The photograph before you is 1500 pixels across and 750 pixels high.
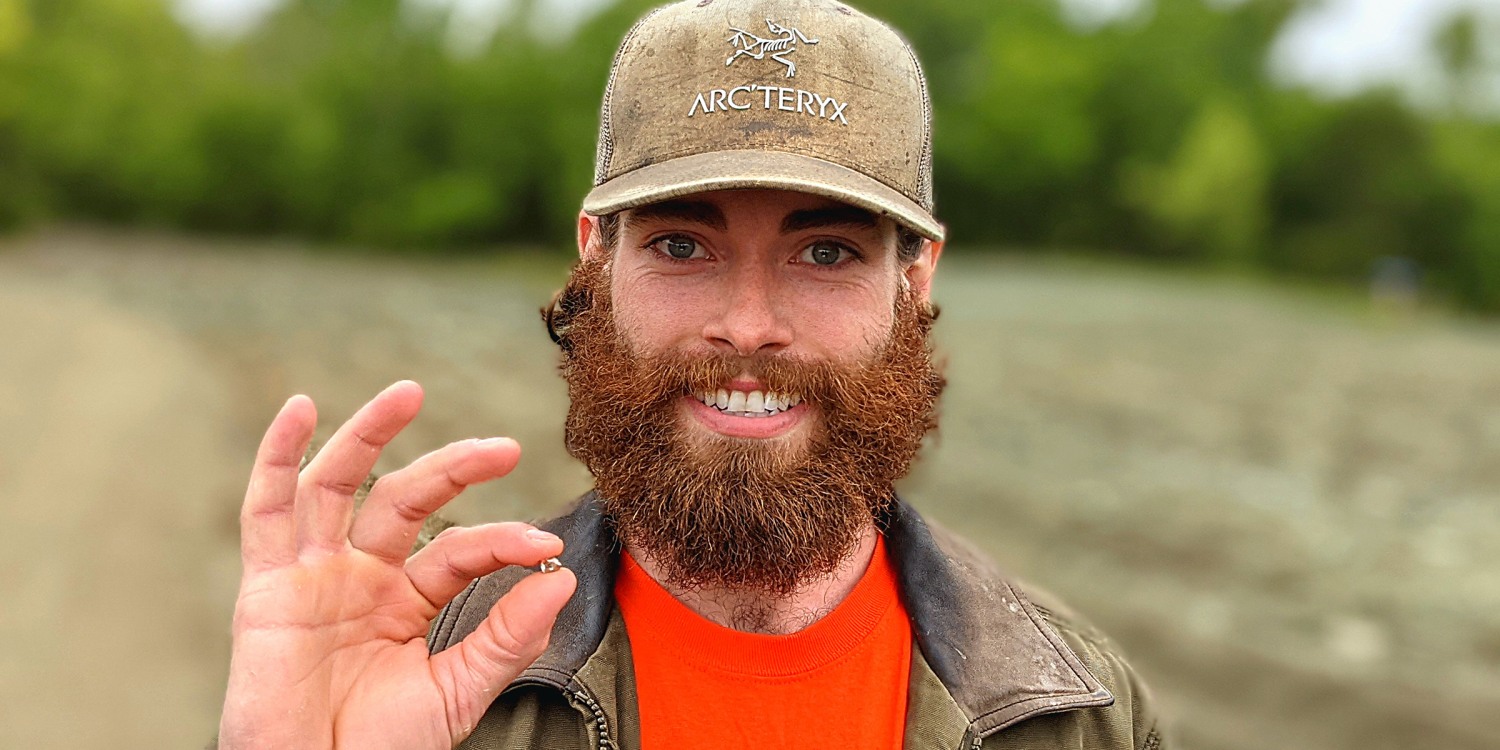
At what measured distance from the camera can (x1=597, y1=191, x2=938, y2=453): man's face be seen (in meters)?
2.35

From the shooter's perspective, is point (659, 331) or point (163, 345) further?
point (163, 345)

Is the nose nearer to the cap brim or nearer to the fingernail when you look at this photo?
the cap brim

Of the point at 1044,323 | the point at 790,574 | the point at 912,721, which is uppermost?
the point at 1044,323

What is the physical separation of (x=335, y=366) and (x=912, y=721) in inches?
552

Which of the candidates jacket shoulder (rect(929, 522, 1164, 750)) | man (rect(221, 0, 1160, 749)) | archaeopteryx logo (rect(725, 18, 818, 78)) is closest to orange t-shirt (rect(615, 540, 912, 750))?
man (rect(221, 0, 1160, 749))

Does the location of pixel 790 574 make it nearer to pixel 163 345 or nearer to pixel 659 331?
pixel 659 331

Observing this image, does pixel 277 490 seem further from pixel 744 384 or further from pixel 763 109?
pixel 763 109

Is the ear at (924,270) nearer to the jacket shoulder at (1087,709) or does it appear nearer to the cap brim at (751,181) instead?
the cap brim at (751,181)

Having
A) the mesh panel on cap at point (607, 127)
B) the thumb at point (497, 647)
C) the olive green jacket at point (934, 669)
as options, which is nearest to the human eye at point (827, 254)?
the mesh panel on cap at point (607, 127)

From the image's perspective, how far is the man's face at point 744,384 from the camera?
92.8 inches

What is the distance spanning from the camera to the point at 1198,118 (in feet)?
166

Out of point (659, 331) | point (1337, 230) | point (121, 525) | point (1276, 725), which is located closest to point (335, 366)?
point (121, 525)

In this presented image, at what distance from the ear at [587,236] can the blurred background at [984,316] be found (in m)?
0.82

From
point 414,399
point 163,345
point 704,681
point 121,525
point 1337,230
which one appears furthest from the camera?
point 1337,230
